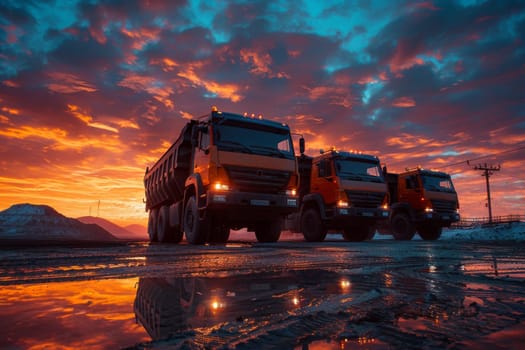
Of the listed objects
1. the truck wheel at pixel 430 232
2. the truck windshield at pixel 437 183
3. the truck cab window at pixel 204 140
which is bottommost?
the truck wheel at pixel 430 232

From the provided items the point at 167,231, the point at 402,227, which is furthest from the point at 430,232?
the point at 167,231

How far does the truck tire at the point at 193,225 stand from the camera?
8.78m

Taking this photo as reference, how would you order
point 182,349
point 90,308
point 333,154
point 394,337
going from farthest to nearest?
point 333,154 < point 90,308 < point 394,337 < point 182,349

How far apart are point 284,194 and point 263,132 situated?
181cm

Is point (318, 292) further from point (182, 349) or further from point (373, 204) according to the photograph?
point (373, 204)

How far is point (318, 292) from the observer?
184 centimetres

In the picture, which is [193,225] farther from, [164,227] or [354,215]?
[354,215]

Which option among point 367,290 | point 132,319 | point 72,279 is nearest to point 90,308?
point 132,319

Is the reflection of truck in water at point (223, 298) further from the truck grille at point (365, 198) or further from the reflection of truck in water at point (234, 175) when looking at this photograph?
the truck grille at point (365, 198)

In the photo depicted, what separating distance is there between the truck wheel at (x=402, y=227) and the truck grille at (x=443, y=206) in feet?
4.05

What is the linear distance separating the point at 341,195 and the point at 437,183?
6.10m

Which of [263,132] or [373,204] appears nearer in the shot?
[263,132]

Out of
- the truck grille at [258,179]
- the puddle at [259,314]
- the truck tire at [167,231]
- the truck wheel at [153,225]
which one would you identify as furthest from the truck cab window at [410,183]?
the puddle at [259,314]

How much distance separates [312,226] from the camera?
41.2 feet
